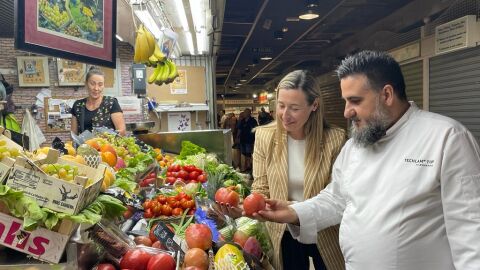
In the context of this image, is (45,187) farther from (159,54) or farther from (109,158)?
(159,54)

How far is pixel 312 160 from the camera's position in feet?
7.19

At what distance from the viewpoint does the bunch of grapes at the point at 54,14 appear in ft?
7.25

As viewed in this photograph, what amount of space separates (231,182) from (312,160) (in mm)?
1260

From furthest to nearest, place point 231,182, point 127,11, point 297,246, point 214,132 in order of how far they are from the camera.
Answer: point 214,132 < point 127,11 < point 231,182 < point 297,246

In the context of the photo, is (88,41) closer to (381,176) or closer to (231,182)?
(231,182)

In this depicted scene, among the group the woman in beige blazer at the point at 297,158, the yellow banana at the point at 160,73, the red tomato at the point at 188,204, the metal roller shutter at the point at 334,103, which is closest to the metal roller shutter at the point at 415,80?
the metal roller shutter at the point at 334,103

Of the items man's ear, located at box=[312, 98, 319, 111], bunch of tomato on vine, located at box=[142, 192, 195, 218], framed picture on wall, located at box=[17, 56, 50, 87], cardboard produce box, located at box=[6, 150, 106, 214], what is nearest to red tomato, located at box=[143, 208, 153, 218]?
bunch of tomato on vine, located at box=[142, 192, 195, 218]

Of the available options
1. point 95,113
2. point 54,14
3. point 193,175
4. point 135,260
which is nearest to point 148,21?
point 95,113

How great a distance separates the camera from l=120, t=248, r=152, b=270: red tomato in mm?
1678

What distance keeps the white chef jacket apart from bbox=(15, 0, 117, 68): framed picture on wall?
1834 mm

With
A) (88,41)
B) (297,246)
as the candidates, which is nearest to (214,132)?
(88,41)

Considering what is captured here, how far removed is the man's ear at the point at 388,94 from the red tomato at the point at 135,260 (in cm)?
123

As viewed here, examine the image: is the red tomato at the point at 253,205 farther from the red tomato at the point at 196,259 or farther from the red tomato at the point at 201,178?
the red tomato at the point at 201,178

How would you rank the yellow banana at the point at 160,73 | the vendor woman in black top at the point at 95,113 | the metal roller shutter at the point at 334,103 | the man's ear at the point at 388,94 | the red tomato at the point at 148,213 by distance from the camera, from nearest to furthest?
the man's ear at the point at 388,94 < the red tomato at the point at 148,213 < the vendor woman in black top at the point at 95,113 < the yellow banana at the point at 160,73 < the metal roller shutter at the point at 334,103
